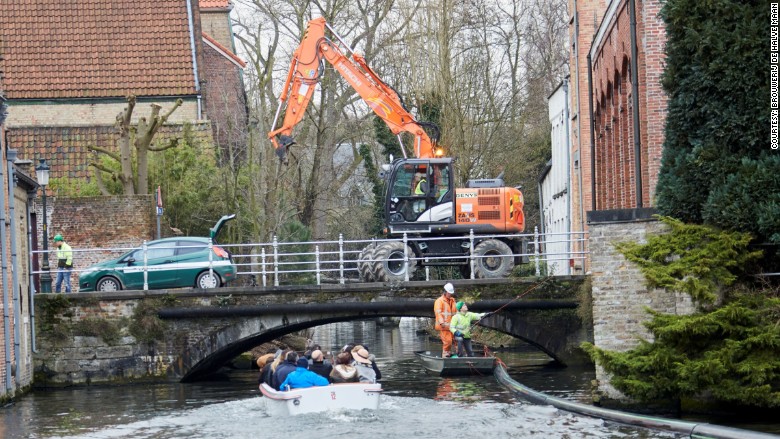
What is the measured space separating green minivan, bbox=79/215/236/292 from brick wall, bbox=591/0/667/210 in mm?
8942

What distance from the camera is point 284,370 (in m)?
22.1

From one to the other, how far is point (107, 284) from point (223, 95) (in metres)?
17.3

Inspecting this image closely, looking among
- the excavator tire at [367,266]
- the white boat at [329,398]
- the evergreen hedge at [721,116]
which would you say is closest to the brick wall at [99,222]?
the excavator tire at [367,266]

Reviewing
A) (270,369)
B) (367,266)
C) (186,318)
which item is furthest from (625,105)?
(186,318)

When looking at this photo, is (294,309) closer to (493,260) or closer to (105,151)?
(493,260)

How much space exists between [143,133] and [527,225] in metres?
21.3

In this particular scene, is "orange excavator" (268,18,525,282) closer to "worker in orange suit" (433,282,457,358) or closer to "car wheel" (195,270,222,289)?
"worker in orange suit" (433,282,457,358)

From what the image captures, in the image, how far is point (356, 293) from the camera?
29.8 m

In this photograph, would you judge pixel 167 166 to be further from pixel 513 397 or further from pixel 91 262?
pixel 513 397

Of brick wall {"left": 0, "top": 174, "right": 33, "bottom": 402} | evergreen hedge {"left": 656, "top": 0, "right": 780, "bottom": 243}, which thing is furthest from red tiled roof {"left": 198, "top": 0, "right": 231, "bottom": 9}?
evergreen hedge {"left": 656, "top": 0, "right": 780, "bottom": 243}

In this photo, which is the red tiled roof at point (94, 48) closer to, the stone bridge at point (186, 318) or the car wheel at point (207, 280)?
the car wheel at point (207, 280)

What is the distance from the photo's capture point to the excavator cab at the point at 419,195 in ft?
104

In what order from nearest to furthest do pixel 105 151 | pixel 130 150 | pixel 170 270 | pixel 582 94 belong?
pixel 170 270
pixel 582 94
pixel 105 151
pixel 130 150

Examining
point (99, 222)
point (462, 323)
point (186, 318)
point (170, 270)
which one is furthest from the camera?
point (99, 222)
